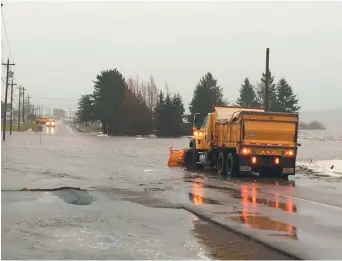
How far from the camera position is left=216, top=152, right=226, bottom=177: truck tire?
22.1 meters

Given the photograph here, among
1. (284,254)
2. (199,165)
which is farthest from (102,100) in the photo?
(284,254)

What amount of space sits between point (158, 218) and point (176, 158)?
16.4 metres

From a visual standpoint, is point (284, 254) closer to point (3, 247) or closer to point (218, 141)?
point (3, 247)

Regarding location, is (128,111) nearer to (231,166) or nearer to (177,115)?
(177,115)

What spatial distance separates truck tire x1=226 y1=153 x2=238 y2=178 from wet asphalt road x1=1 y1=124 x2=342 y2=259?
6.70 ft

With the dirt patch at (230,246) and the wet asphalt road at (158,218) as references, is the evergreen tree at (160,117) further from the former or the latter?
the dirt patch at (230,246)

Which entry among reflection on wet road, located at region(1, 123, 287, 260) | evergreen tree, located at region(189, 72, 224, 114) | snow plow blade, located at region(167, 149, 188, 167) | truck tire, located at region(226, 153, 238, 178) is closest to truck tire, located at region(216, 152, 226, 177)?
truck tire, located at region(226, 153, 238, 178)

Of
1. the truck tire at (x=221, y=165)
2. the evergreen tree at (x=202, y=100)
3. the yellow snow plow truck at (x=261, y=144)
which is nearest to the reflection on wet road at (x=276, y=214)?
the yellow snow plow truck at (x=261, y=144)

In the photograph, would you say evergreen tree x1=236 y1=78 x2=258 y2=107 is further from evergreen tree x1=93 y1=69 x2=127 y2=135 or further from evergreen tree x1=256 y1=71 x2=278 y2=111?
evergreen tree x1=93 y1=69 x2=127 y2=135

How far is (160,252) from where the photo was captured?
25.1 feet

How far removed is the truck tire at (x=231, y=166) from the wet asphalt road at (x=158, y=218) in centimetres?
204

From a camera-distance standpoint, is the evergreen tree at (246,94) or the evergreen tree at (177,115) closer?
the evergreen tree at (177,115)

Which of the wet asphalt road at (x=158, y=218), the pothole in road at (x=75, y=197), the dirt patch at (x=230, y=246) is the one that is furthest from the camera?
the pothole in road at (x=75, y=197)

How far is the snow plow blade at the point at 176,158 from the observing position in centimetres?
2683
